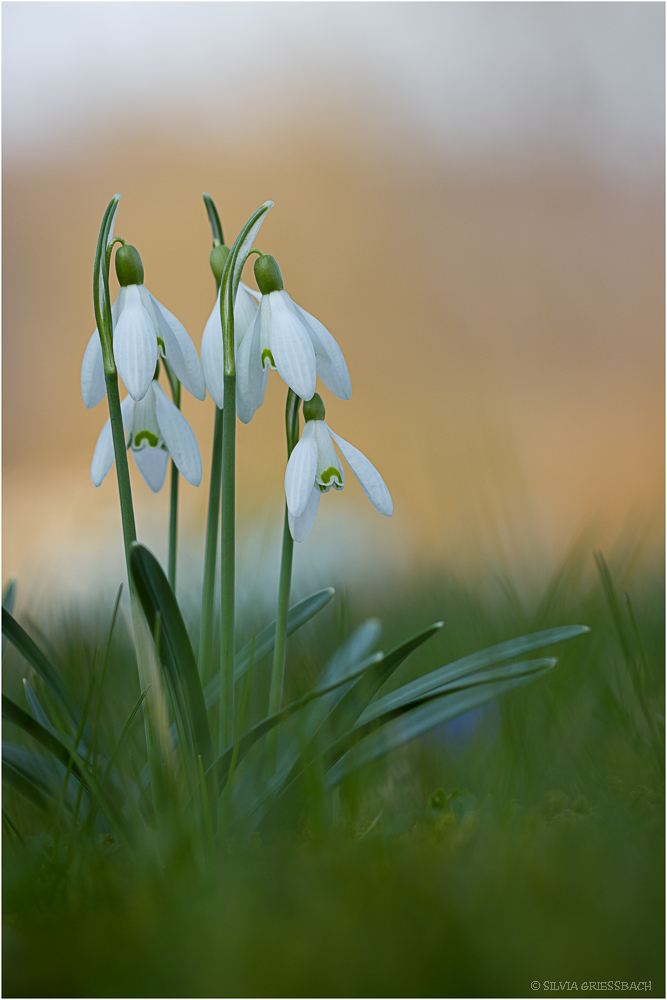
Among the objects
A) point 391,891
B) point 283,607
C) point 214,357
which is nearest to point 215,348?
point 214,357

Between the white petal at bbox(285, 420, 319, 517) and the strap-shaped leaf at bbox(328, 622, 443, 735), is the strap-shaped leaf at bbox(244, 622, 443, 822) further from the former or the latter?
the white petal at bbox(285, 420, 319, 517)

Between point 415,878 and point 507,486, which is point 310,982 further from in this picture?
point 507,486

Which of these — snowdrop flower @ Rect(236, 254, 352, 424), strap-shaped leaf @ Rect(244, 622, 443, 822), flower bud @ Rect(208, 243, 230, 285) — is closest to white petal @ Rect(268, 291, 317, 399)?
snowdrop flower @ Rect(236, 254, 352, 424)

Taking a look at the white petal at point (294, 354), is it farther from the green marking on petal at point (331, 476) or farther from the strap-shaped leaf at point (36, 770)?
the strap-shaped leaf at point (36, 770)

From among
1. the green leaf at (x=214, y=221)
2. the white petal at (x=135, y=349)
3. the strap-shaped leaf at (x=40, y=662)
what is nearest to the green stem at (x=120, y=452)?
the white petal at (x=135, y=349)

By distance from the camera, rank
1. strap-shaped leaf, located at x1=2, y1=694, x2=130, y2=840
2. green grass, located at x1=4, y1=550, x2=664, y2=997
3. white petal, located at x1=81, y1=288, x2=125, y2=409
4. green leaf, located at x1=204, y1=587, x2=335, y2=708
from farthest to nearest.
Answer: green leaf, located at x1=204, y1=587, x2=335, y2=708 → white petal, located at x1=81, y1=288, x2=125, y2=409 → strap-shaped leaf, located at x1=2, y1=694, x2=130, y2=840 → green grass, located at x1=4, y1=550, x2=664, y2=997

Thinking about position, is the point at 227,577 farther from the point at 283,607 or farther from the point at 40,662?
the point at 40,662
